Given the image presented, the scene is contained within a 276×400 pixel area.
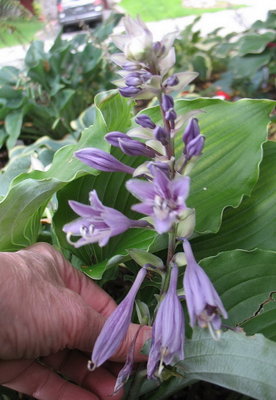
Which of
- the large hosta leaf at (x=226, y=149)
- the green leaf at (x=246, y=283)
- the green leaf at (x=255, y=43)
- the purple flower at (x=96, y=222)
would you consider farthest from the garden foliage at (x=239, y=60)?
the purple flower at (x=96, y=222)

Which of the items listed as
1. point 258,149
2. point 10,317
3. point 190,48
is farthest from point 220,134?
point 190,48

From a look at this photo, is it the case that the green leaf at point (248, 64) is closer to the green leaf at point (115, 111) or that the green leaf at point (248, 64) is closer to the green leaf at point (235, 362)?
the green leaf at point (115, 111)

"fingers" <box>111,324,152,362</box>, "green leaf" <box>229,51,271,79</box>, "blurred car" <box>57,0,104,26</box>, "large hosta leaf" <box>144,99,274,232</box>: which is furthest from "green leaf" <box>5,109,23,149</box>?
"blurred car" <box>57,0,104,26</box>

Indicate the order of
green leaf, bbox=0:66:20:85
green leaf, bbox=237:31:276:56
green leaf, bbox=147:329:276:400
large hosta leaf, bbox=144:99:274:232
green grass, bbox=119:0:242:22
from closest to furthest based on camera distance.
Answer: green leaf, bbox=147:329:276:400 < large hosta leaf, bbox=144:99:274:232 < green leaf, bbox=237:31:276:56 < green leaf, bbox=0:66:20:85 < green grass, bbox=119:0:242:22

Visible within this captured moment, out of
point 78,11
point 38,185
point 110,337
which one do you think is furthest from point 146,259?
point 78,11

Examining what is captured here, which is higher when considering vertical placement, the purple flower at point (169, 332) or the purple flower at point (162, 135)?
the purple flower at point (162, 135)

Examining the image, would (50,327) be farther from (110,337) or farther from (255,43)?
(255,43)

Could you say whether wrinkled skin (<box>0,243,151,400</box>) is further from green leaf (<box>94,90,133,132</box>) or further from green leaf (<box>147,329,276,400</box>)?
green leaf (<box>94,90,133,132</box>)
